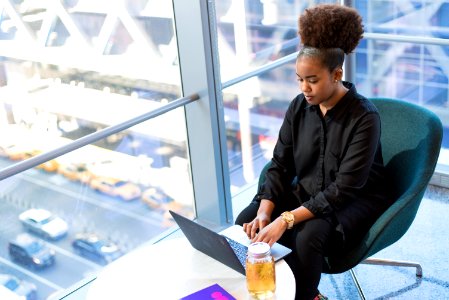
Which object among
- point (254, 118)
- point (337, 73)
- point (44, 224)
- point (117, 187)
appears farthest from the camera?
point (254, 118)

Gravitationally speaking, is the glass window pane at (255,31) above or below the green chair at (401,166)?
above

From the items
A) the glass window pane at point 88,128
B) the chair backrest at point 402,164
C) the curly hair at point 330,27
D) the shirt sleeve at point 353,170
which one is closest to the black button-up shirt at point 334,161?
the shirt sleeve at point 353,170

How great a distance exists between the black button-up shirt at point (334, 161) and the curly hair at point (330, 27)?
21cm

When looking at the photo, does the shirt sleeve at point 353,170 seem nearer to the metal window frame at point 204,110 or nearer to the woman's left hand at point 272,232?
the woman's left hand at point 272,232

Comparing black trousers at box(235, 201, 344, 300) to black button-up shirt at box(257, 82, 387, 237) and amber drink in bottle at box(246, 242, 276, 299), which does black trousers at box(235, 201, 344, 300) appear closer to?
black button-up shirt at box(257, 82, 387, 237)

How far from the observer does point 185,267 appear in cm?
231

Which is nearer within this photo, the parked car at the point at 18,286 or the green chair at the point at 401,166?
the green chair at the point at 401,166

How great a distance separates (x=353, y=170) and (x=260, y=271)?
72 centimetres

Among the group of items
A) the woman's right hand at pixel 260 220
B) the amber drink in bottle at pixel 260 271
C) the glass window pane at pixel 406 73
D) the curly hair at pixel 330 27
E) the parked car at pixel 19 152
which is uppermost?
the curly hair at pixel 330 27

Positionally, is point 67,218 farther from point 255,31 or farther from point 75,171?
point 255,31

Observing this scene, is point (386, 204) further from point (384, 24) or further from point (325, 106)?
point (384, 24)

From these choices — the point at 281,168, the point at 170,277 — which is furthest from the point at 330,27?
the point at 170,277

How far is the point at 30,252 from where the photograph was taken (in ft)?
11.7

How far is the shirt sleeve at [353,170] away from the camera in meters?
2.52
